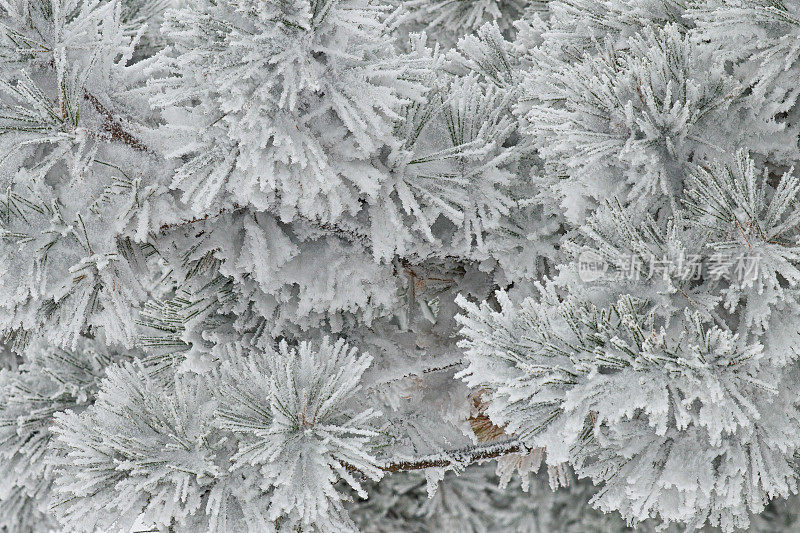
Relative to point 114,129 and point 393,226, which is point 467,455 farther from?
point 114,129

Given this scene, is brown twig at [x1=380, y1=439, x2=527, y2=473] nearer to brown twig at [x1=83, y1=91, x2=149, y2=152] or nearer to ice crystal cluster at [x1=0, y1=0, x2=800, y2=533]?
ice crystal cluster at [x1=0, y1=0, x2=800, y2=533]

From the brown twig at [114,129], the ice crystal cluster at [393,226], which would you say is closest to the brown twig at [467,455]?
the ice crystal cluster at [393,226]

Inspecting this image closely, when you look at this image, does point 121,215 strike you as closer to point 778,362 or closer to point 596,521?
point 778,362

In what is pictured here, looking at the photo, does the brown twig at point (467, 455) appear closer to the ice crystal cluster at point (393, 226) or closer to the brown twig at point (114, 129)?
the ice crystal cluster at point (393, 226)

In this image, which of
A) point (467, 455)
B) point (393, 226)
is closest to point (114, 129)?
point (393, 226)

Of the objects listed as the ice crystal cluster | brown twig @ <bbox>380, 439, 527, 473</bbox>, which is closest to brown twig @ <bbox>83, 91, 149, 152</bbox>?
the ice crystal cluster

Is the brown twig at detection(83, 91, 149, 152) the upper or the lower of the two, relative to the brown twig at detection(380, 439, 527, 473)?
upper

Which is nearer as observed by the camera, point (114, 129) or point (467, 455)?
point (114, 129)

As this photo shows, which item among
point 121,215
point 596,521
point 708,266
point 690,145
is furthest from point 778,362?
point 596,521
